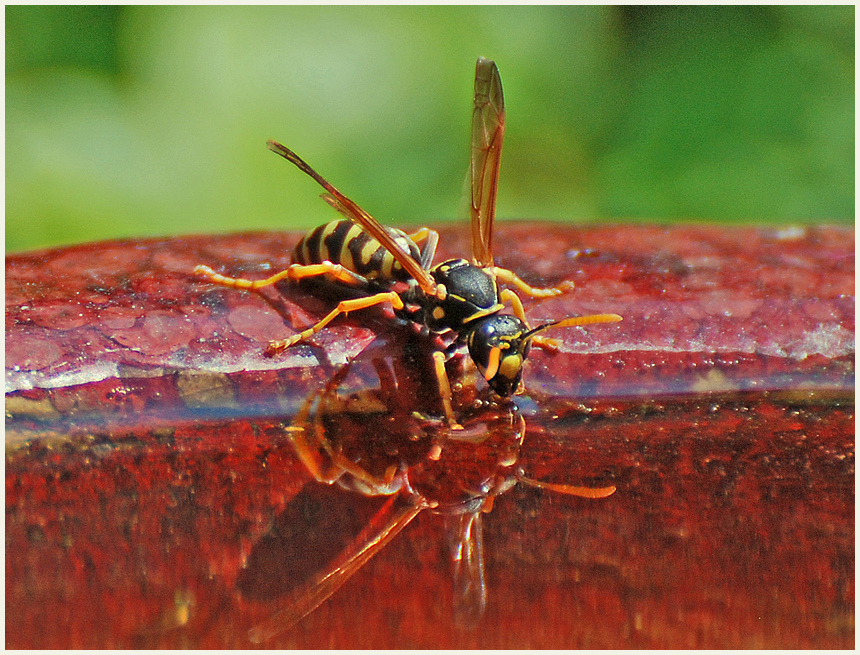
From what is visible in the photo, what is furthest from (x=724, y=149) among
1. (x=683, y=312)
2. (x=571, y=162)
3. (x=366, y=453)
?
(x=366, y=453)

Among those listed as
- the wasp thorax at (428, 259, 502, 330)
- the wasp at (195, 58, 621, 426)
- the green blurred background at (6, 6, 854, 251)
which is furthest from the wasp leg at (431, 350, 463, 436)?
the green blurred background at (6, 6, 854, 251)

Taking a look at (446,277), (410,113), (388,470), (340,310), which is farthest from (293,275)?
(410,113)

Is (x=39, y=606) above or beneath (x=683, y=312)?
beneath

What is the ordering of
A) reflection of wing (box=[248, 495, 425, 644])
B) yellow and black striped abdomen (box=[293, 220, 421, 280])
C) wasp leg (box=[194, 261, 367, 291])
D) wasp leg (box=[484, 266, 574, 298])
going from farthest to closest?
yellow and black striped abdomen (box=[293, 220, 421, 280]), wasp leg (box=[484, 266, 574, 298]), wasp leg (box=[194, 261, 367, 291]), reflection of wing (box=[248, 495, 425, 644])

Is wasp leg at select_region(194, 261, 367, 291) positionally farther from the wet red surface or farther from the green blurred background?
the green blurred background

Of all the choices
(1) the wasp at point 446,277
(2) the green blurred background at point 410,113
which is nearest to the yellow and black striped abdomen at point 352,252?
(1) the wasp at point 446,277

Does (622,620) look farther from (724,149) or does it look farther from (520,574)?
(724,149)

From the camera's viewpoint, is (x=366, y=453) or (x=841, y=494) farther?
(x=366, y=453)

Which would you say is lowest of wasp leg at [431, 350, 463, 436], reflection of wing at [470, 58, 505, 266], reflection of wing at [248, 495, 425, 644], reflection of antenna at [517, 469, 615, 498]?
reflection of antenna at [517, 469, 615, 498]
